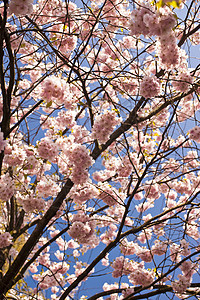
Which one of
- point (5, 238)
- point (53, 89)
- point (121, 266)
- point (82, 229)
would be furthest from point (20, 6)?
point (121, 266)

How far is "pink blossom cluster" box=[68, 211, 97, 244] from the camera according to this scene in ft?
11.0

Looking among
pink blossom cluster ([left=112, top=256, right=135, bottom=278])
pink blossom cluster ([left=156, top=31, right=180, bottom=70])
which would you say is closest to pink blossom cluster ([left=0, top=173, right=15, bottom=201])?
pink blossom cluster ([left=156, top=31, right=180, bottom=70])

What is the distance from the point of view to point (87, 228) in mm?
3383

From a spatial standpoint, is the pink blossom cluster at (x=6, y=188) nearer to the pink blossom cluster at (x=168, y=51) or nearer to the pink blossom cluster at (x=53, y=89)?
the pink blossom cluster at (x=53, y=89)

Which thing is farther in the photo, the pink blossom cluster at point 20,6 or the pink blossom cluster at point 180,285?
the pink blossom cluster at point 180,285

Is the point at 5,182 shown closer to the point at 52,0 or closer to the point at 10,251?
the point at 10,251

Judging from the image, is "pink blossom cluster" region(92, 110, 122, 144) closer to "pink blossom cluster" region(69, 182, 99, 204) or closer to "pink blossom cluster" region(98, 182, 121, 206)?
"pink blossom cluster" region(69, 182, 99, 204)

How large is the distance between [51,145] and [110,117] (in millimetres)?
674

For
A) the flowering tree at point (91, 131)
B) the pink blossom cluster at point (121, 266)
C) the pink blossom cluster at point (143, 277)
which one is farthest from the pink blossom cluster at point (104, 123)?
the pink blossom cluster at point (121, 266)

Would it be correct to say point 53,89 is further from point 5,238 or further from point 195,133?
point 5,238

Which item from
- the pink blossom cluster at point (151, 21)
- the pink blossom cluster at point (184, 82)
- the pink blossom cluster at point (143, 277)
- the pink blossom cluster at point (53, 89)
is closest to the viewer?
the pink blossom cluster at point (151, 21)

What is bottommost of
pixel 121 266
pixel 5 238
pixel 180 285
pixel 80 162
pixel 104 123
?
pixel 180 285

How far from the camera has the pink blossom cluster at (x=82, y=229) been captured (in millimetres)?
3359

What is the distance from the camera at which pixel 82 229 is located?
11.1 feet
